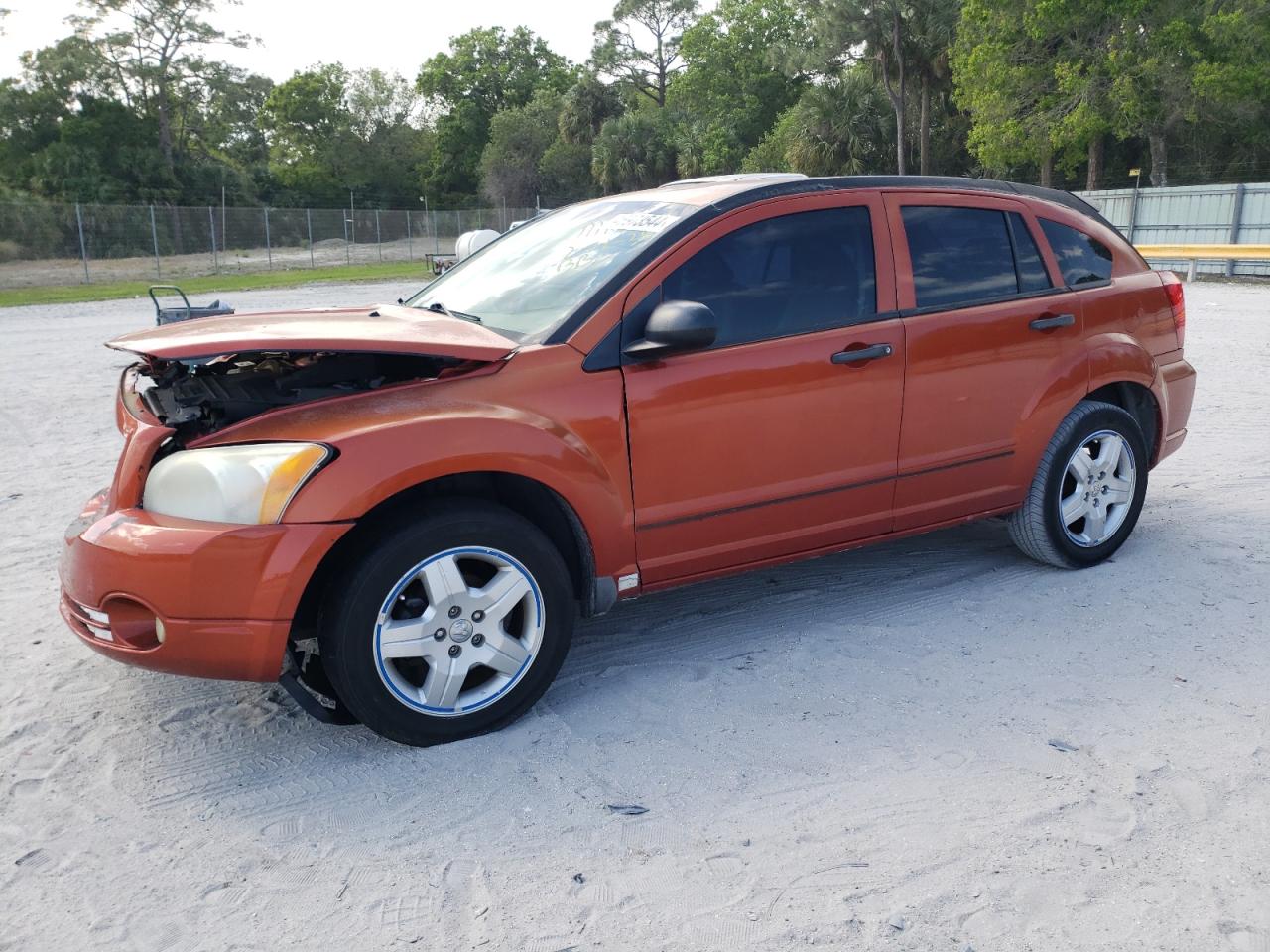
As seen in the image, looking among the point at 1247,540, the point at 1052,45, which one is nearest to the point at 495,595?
the point at 1247,540

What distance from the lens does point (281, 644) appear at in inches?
125

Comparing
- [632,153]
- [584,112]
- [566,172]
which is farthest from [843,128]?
[566,172]

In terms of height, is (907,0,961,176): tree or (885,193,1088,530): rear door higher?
(907,0,961,176): tree

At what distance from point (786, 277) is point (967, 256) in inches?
38.5

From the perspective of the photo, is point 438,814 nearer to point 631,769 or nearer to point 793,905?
point 631,769

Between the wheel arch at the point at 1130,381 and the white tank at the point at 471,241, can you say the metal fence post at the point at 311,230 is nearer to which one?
the white tank at the point at 471,241

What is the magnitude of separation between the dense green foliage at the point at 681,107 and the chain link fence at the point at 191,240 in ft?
40.7

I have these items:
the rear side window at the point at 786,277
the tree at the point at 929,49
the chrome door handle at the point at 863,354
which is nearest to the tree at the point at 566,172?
the tree at the point at 929,49

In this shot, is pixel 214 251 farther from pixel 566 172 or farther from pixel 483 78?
pixel 483 78

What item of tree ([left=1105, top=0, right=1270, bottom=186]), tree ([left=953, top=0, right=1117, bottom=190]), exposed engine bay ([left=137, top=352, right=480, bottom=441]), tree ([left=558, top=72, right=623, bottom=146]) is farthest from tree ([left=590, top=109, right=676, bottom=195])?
exposed engine bay ([left=137, top=352, right=480, bottom=441])

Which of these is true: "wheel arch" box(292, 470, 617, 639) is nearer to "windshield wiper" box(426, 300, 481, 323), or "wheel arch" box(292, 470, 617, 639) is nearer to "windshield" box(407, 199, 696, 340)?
"windshield" box(407, 199, 696, 340)

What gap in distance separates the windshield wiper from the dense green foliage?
3339 cm

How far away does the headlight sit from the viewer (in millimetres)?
3084

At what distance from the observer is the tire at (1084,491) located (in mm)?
4703
